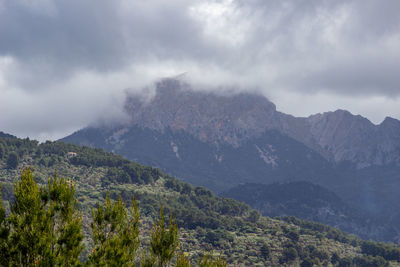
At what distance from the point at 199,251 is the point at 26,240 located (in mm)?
168587

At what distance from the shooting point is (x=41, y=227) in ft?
127

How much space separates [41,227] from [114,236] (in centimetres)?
719

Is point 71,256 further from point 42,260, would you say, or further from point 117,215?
point 117,215

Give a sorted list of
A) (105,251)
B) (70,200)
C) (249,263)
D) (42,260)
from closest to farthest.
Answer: (42,260)
(105,251)
(70,200)
(249,263)

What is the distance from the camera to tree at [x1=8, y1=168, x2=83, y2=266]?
3772 cm

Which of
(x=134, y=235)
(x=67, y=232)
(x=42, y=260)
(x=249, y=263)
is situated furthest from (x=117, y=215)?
(x=249, y=263)

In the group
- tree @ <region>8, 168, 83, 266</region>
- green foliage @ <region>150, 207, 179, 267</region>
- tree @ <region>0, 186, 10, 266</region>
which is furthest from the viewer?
green foliage @ <region>150, 207, 179, 267</region>

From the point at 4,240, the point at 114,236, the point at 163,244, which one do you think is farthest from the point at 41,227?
the point at 163,244

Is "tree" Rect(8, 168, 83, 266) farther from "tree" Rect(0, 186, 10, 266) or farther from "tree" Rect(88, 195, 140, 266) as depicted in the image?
"tree" Rect(88, 195, 140, 266)

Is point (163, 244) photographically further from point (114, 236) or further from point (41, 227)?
point (41, 227)

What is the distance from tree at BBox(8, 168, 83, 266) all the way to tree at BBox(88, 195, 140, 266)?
225 centimetres

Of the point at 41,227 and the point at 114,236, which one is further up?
the point at 41,227

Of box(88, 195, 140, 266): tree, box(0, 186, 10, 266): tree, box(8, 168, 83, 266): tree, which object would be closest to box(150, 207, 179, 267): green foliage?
box(88, 195, 140, 266): tree

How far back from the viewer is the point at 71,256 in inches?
1558
